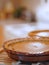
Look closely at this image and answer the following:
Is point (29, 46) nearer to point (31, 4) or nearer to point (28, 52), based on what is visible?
point (28, 52)

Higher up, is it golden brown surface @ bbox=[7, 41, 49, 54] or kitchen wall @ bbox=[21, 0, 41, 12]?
kitchen wall @ bbox=[21, 0, 41, 12]

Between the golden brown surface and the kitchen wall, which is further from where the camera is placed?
the kitchen wall

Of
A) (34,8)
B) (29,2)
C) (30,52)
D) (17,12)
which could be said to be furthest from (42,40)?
(17,12)

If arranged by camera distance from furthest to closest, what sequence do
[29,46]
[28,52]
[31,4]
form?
[31,4] → [29,46] → [28,52]

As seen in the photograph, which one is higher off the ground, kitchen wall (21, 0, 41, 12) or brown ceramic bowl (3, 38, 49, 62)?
kitchen wall (21, 0, 41, 12)

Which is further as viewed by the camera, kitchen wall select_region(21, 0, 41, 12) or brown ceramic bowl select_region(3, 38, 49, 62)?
kitchen wall select_region(21, 0, 41, 12)

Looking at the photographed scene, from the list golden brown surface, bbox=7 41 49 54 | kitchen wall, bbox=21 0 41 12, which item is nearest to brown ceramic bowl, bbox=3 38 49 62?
golden brown surface, bbox=7 41 49 54

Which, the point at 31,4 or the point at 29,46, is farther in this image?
the point at 31,4

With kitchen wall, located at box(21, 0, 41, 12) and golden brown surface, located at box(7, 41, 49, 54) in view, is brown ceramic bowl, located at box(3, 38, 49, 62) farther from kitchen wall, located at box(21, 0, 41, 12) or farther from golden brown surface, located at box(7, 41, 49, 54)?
kitchen wall, located at box(21, 0, 41, 12)

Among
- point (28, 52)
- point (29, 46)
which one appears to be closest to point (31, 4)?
point (29, 46)

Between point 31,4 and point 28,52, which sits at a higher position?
point 31,4

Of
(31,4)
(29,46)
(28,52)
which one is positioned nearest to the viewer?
(28,52)

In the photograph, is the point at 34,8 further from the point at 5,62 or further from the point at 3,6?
the point at 5,62
